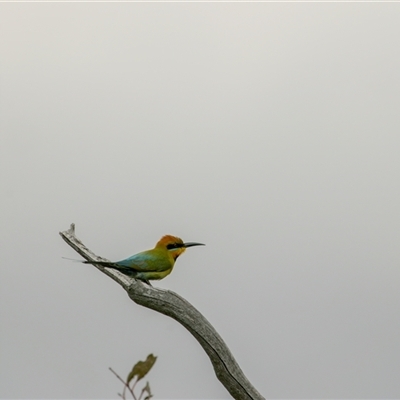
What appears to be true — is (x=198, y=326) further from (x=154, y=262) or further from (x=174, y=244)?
(x=174, y=244)

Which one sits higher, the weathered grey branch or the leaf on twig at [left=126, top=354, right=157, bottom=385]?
the weathered grey branch

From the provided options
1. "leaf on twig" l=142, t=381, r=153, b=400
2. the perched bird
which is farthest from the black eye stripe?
"leaf on twig" l=142, t=381, r=153, b=400

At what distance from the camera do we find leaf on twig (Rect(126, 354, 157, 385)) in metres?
0.90

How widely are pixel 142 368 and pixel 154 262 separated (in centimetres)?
318

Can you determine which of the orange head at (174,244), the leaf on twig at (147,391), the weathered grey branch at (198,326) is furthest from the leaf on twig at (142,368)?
the orange head at (174,244)

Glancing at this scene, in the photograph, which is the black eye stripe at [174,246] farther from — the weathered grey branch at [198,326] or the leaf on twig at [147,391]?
the leaf on twig at [147,391]

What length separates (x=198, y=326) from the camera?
3.65 meters

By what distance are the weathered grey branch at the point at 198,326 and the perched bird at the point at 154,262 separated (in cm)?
10

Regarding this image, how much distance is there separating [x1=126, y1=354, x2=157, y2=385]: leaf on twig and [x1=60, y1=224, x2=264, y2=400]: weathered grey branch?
9.04 feet

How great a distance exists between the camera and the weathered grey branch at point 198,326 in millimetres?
3650

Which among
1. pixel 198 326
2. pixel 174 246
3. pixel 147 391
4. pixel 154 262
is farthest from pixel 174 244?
pixel 147 391

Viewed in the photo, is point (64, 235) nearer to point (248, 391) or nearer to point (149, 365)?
point (248, 391)

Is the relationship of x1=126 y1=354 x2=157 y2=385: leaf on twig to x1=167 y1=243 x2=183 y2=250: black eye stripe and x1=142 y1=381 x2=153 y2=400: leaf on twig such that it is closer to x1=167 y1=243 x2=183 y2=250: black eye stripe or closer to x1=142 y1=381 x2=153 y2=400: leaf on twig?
x1=142 y1=381 x2=153 y2=400: leaf on twig

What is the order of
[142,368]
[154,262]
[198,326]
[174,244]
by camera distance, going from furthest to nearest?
[174,244] < [154,262] < [198,326] < [142,368]
